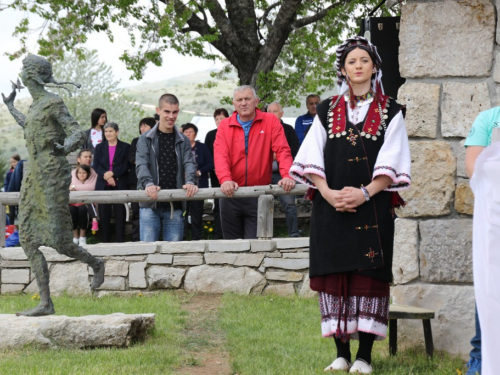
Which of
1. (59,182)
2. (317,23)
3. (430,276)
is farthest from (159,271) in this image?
(317,23)

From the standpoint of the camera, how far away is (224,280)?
26.8 ft

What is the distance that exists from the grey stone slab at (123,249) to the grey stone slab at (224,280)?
21.4 inches

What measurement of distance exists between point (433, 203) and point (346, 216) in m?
0.83

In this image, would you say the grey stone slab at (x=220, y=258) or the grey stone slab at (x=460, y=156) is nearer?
the grey stone slab at (x=460, y=156)

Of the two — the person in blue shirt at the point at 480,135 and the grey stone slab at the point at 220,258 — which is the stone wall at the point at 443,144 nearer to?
the person in blue shirt at the point at 480,135

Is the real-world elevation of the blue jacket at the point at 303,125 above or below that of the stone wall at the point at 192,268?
above

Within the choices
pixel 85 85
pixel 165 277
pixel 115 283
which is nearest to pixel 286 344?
pixel 165 277

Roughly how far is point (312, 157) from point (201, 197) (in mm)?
3701

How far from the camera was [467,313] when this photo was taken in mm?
4930

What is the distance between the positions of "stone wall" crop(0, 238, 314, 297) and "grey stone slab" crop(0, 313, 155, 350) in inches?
111

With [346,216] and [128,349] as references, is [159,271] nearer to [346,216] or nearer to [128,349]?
[128,349]

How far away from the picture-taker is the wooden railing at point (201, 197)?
7.85 m

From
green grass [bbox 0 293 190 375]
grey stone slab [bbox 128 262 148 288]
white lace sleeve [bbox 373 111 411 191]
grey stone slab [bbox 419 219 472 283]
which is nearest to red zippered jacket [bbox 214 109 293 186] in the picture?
grey stone slab [bbox 128 262 148 288]

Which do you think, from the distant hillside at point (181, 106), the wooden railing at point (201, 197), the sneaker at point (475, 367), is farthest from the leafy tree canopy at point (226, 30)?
the distant hillside at point (181, 106)
